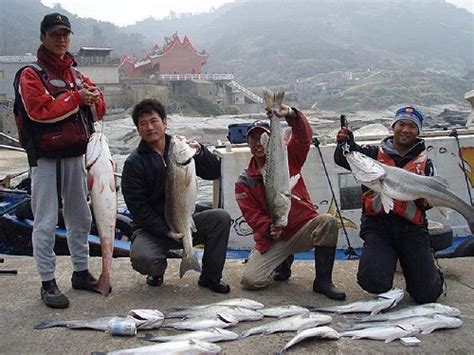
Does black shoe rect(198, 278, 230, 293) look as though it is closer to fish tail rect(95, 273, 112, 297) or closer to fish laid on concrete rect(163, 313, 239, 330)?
fish laid on concrete rect(163, 313, 239, 330)

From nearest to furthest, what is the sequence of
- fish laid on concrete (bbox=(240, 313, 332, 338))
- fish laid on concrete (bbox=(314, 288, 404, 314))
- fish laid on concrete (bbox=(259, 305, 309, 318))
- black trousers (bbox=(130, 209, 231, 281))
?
fish laid on concrete (bbox=(240, 313, 332, 338))
fish laid on concrete (bbox=(259, 305, 309, 318))
fish laid on concrete (bbox=(314, 288, 404, 314))
black trousers (bbox=(130, 209, 231, 281))

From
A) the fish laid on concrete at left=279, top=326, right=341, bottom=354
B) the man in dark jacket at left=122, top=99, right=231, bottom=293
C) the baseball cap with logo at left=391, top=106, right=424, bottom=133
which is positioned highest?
the baseball cap with logo at left=391, top=106, right=424, bottom=133

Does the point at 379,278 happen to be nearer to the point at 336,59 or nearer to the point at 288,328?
the point at 288,328

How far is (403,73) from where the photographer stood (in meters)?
116

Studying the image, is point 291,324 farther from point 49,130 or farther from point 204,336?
point 49,130

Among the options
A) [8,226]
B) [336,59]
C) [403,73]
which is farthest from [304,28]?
[8,226]

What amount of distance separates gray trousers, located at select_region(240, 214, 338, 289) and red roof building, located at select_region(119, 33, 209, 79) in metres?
68.4

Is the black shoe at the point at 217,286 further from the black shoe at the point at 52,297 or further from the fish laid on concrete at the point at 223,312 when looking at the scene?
the black shoe at the point at 52,297

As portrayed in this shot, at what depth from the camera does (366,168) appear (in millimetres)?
4754

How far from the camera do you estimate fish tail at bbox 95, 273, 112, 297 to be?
191 inches

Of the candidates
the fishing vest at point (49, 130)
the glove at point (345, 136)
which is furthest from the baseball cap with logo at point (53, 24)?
the glove at point (345, 136)

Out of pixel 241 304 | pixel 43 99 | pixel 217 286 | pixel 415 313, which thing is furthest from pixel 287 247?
pixel 43 99

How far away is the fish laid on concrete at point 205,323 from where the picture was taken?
4281 mm

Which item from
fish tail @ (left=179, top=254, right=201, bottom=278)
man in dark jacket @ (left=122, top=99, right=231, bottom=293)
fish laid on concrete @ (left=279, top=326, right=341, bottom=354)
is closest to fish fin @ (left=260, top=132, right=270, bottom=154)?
man in dark jacket @ (left=122, top=99, right=231, bottom=293)
